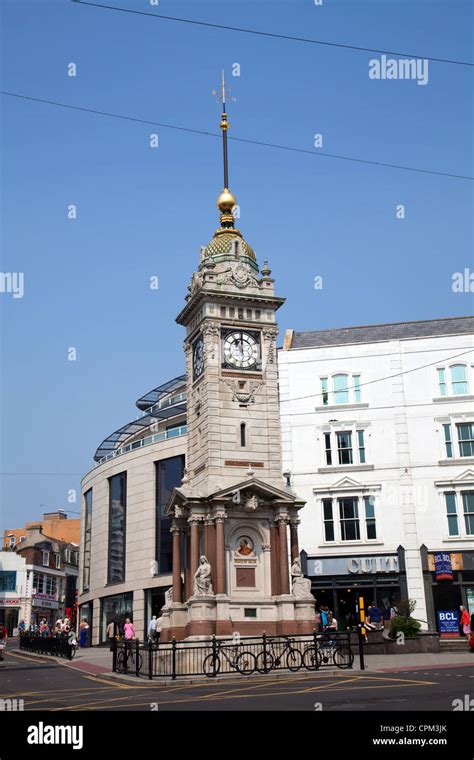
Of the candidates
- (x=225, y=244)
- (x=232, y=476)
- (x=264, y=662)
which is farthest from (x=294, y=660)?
(x=225, y=244)

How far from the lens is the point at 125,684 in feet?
81.0

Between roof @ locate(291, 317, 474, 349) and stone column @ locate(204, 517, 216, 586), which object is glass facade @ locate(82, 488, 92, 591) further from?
stone column @ locate(204, 517, 216, 586)

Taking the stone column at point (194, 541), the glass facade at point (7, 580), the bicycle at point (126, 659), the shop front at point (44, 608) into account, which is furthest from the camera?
the shop front at point (44, 608)

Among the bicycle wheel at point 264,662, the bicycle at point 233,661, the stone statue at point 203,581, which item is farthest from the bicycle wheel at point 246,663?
the stone statue at point 203,581

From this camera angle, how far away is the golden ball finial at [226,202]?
131 feet

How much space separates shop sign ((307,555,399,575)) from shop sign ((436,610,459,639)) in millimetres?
3428

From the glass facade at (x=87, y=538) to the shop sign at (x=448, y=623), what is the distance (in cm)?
3143

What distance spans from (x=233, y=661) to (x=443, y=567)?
21294 millimetres

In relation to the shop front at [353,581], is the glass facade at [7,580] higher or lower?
higher

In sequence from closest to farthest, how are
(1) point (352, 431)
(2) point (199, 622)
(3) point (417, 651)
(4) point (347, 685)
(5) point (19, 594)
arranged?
(4) point (347, 685) → (2) point (199, 622) → (3) point (417, 651) → (1) point (352, 431) → (5) point (19, 594)

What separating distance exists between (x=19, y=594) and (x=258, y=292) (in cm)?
6723

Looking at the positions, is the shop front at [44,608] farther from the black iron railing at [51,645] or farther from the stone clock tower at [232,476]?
the stone clock tower at [232,476]

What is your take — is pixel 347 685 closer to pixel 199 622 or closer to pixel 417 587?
pixel 199 622
